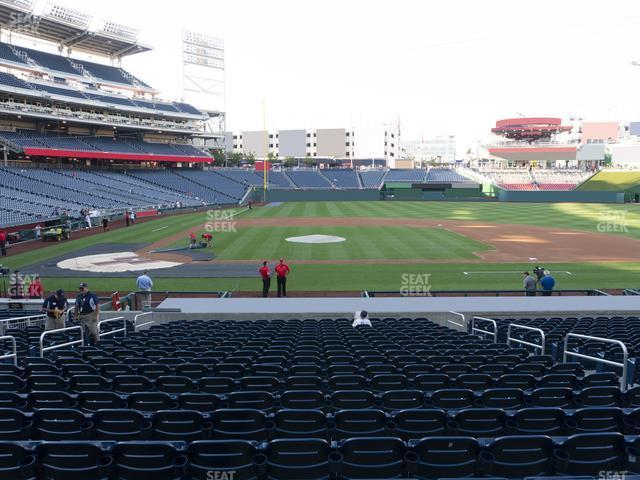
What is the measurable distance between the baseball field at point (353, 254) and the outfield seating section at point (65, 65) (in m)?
32.6

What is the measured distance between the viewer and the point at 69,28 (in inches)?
2685

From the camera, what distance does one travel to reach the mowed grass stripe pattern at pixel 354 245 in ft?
101

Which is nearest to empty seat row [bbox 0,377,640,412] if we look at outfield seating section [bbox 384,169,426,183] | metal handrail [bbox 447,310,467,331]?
metal handrail [bbox 447,310,467,331]

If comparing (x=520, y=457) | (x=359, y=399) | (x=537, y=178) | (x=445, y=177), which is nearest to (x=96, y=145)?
(x=445, y=177)

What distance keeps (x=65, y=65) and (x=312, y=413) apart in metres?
80.4

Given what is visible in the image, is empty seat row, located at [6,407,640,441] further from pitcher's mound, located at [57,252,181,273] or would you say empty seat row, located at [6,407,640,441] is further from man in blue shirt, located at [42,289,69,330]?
pitcher's mound, located at [57,252,181,273]

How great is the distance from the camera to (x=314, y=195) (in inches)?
3189

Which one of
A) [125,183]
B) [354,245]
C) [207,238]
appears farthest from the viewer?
[125,183]

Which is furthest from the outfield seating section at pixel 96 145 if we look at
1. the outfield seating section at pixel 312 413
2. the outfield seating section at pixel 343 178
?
the outfield seating section at pixel 312 413

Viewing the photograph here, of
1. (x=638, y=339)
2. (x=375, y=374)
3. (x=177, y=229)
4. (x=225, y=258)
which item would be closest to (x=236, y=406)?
(x=375, y=374)

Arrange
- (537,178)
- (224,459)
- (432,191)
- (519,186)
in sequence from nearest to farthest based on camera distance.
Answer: (224,459)
(432,191)
(519,186)
(537,178)

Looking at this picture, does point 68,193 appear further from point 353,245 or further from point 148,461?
point 148,461

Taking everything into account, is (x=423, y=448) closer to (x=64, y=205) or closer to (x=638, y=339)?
(x=638, y=339)

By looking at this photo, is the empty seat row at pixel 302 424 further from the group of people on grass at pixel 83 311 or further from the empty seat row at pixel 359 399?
the group of people on grass at pixel 83 311
